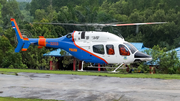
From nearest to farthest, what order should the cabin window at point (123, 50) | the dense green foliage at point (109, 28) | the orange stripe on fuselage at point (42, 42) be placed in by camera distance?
the cabin window at point (123, 50), the orange stripe on fuselage at point (42, 42), the dense green foliage at point (109, 28)

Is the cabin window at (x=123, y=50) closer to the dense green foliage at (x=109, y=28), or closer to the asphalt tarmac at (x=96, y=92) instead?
the dense green foliage at (x=109, y=28)

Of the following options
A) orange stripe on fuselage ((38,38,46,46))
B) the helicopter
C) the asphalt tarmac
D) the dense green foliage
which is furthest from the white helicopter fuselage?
the asphalt tarmac

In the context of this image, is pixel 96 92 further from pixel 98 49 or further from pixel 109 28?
pixel 109 28

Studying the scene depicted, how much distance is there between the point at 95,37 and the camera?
64.0 ft

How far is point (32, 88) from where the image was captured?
9664 millimetres

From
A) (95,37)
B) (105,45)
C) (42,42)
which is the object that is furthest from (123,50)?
(42,42)

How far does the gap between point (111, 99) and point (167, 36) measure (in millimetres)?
48651

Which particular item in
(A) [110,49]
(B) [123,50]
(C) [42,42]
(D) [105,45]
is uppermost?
(C) [42,42]

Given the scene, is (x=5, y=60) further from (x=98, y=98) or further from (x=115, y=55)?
(x=98, y=98)

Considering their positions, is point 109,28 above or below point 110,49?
above

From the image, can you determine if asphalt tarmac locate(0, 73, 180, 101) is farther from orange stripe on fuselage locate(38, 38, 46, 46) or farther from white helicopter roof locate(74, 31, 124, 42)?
orange stripe on fuselage locate(38, 38, 46, 46)

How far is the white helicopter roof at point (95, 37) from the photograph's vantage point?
63.6 ft

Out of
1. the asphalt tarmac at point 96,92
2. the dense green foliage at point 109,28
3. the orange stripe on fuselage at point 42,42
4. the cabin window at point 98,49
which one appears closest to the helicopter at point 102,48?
the cabin window at point 98,49

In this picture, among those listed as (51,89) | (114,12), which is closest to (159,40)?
(114,12)
